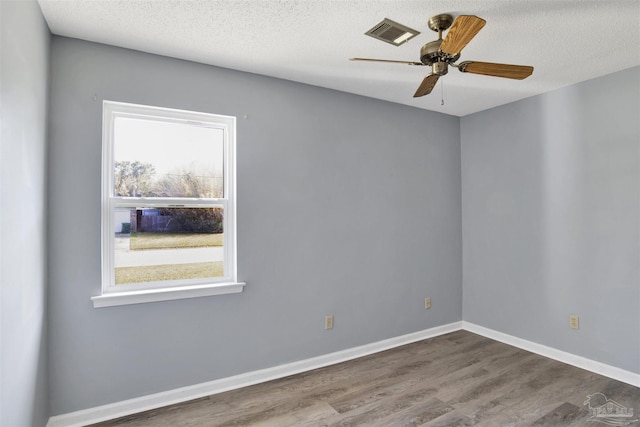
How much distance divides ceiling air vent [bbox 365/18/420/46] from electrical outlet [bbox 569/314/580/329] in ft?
9.14

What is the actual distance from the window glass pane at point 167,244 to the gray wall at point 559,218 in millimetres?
2842

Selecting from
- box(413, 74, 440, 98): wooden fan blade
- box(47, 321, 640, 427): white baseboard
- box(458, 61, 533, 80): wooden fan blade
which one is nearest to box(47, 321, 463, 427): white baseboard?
box(47, 321, 640, 427): white baseboard

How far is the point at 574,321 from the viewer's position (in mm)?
3098

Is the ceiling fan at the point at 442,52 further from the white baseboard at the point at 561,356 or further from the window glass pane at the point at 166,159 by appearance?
the white baseboard at the point at 561,356

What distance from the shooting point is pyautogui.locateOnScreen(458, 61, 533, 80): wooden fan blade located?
1976 millimetres

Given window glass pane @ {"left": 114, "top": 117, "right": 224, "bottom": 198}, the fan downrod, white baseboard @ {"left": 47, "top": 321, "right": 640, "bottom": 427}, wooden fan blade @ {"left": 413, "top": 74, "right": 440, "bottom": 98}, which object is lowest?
white baseboard @ {"left": 47, "top": 321, "right": 640, "bottom": 427}

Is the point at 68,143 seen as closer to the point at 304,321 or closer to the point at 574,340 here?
the point at 304,321

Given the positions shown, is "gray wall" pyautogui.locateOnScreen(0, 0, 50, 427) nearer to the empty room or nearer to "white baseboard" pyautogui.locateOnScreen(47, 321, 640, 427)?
the empty room

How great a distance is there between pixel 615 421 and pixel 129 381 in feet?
10.5

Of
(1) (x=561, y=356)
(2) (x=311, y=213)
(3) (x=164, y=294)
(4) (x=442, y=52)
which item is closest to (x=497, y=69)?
(4) (x=442, y=52)

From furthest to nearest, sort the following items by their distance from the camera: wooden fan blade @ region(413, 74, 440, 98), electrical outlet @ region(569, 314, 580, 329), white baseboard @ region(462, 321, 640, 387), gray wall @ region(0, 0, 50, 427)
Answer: electrical outlet @ region(569, 314, 580, 329), white baseboard @ region(462, 321, 640, 387), wooden fan blade @ region(413, 74, 440, 98), gray wall @ region(0, 0, 50, 427)

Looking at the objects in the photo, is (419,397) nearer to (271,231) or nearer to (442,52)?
(271,231)

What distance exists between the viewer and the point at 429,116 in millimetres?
3850

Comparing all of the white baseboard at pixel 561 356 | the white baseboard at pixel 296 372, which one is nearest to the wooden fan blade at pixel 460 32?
the white baseboard at pixel 296 372
